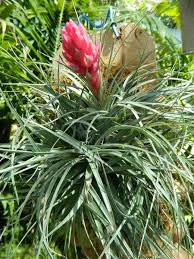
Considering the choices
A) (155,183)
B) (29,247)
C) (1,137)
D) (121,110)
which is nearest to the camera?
(155,183)

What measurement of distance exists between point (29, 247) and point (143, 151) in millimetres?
963

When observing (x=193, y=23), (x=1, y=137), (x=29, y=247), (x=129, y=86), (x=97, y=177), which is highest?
(x=193, y=23)

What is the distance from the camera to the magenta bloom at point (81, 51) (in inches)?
32.8

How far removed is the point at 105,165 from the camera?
0.78 meters

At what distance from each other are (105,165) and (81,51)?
21cm

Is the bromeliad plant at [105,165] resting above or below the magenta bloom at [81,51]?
below

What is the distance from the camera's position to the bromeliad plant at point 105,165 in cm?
73

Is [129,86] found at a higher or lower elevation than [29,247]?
higher

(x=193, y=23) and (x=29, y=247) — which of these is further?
(x=29, y=247)

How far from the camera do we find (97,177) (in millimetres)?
740

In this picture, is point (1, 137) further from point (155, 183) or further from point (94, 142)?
point (155, 183)

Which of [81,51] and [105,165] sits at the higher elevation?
[81,51]

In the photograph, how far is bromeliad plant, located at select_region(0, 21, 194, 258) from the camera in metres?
0.73

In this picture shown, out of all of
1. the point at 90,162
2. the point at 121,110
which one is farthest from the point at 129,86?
the point at 90,162
